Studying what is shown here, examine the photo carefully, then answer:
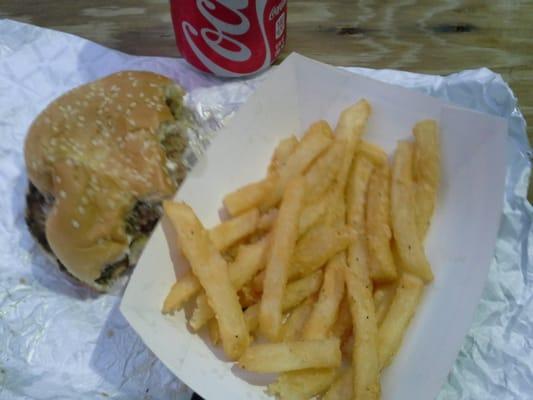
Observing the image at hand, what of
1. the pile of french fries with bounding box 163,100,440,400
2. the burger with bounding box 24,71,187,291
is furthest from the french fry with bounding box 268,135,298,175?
the burger with bounding box 24,71,187,291

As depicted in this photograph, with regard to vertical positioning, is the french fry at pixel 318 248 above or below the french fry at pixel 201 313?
above

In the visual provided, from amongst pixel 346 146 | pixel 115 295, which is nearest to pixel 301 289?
pixel 346 146

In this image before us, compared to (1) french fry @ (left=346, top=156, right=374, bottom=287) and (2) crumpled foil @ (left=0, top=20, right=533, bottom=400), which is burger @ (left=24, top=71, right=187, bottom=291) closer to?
(2) crumpled foil @ (left=0, top=20, right=533, bottom=400)

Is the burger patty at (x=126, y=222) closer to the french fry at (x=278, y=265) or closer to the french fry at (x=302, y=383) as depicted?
the french fry at (x=278, y=265)

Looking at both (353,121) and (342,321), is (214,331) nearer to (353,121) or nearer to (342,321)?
(342,321)

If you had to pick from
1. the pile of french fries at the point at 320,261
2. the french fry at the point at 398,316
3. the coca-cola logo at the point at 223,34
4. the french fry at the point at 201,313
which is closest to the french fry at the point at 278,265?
the pile of french fries at the point at 320,261

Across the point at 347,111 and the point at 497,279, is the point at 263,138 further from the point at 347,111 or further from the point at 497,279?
the point at 497,279
